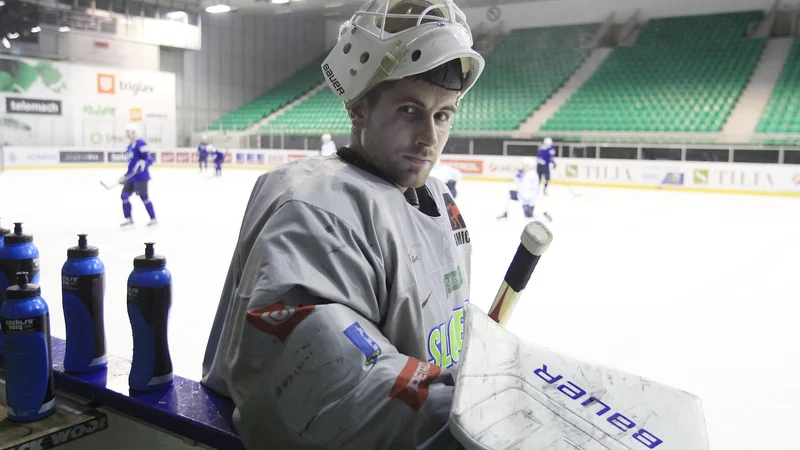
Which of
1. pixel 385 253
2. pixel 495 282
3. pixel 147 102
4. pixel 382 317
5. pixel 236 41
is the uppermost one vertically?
pixel 236 41

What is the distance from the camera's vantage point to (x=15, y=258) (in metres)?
2.04

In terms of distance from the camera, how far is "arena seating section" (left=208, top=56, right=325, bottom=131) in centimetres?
2486

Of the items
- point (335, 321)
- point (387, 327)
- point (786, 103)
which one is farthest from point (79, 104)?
point (335, 321)

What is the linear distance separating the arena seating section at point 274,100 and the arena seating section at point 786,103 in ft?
51.2

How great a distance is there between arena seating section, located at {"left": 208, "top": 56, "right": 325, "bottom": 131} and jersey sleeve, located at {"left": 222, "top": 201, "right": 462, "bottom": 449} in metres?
23.9

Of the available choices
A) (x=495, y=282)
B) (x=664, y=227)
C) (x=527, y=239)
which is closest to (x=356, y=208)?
(x=527, y=239)

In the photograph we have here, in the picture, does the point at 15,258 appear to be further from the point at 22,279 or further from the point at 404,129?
the point at 404,129

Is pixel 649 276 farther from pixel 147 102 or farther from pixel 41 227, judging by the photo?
pixel 147 102

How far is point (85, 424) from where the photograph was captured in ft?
5.28

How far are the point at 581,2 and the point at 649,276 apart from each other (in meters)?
19.7

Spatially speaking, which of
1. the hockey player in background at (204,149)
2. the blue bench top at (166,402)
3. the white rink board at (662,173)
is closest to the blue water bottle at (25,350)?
the blue bench top at (166,402)

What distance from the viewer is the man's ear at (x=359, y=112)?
4.05ft

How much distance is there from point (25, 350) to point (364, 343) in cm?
113

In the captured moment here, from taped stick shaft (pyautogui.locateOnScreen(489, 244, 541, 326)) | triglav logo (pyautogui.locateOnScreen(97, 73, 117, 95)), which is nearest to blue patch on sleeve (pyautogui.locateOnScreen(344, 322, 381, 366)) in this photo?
taped stick shaft (pyautogui.locateOnScreen(489, 244, 541, 326))
